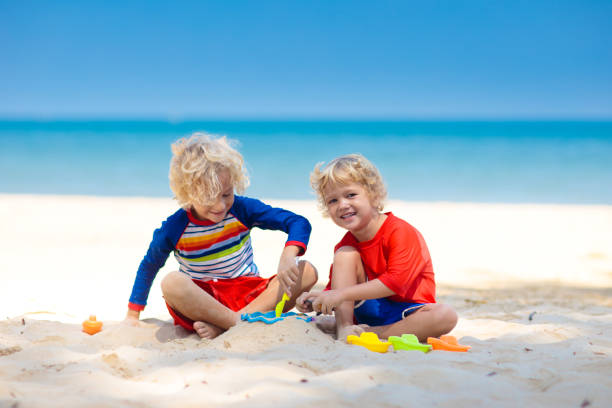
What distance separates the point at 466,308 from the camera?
4176mm

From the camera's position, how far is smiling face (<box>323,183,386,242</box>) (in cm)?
A: 293

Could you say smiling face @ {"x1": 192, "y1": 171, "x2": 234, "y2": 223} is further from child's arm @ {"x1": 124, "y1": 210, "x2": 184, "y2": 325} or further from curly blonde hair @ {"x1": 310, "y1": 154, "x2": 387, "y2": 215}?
curly blonde hair @ {"x1": 310, "y1": 154, "x2": 387, "y2": 215}

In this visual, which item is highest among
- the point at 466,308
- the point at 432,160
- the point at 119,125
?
the point at 119,125

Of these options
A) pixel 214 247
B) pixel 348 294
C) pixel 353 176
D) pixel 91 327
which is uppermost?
pixel 353 176

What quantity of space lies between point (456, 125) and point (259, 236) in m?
30.0

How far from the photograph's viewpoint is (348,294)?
2.73 metres

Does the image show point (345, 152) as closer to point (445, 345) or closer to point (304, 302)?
point (304, 302)

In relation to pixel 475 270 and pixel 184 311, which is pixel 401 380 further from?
pixel 475 270

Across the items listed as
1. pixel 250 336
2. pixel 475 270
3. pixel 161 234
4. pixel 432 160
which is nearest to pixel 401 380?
pixel 250 336

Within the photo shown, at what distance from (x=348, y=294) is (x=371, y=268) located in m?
0.29

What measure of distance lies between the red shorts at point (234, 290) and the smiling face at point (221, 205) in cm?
41

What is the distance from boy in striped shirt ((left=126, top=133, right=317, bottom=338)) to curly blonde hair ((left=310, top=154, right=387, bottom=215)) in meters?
0.31

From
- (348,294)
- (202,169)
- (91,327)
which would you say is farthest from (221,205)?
(91,327)

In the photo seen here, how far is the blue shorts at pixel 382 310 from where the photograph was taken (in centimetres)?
289
